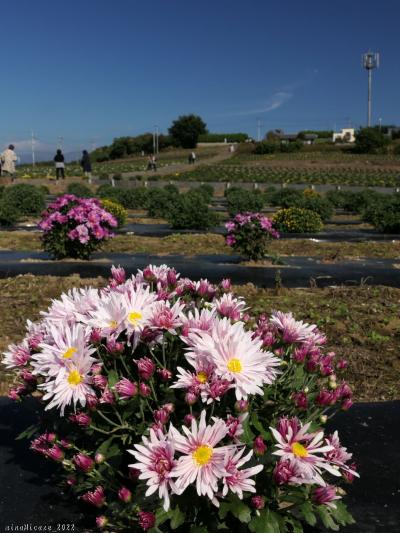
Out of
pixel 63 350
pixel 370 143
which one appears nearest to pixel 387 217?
pixel 63 350

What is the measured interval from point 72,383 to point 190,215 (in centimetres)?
1581

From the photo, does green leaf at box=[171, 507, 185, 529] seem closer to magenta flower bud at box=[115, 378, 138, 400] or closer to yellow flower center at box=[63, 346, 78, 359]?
magenta flower bud at box=[115, 378, 138, 400]

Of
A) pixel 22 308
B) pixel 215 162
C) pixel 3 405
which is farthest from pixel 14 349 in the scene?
pixel 215 162

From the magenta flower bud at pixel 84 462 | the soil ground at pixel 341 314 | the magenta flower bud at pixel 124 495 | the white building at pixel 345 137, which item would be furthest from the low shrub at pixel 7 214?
the white building at pixel 345 137

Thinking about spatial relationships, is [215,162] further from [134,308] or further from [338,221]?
[134,308]

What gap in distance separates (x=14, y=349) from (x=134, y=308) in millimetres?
549

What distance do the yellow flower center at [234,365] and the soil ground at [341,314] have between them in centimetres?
300

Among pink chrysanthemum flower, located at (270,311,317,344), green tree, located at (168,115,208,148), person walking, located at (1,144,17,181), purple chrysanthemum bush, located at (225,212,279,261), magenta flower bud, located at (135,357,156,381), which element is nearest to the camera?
magenta flower bud, located at (135,357,156,381)

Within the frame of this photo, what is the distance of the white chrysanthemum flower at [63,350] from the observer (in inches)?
79.1

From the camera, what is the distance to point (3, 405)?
3461 mm

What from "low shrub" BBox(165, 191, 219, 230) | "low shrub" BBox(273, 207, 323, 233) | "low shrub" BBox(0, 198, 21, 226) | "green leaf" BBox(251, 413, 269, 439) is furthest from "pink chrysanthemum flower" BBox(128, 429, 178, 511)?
"low shrub" BBox(0, 198, 21, 226)

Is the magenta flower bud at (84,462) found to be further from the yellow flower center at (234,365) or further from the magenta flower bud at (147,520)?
the yellow flower center at (234,365)

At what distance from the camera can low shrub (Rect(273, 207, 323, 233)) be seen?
16.9 m

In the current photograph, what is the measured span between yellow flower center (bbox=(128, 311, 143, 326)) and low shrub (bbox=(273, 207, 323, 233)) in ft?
49.5
